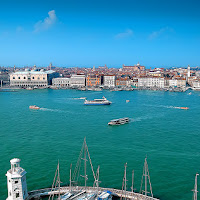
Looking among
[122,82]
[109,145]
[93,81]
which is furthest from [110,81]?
[109,145]

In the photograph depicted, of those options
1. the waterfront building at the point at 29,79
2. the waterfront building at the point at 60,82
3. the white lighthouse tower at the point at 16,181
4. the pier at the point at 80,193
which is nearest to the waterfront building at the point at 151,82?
the waterfront building at the point at 60,82

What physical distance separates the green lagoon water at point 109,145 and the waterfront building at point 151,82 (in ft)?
64.8

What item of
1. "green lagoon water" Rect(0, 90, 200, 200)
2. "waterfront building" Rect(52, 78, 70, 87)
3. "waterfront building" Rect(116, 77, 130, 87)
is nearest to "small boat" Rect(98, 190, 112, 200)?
"green lagoon water" Rect(0, 90, 200, 200)

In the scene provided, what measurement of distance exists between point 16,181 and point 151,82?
3268 cm

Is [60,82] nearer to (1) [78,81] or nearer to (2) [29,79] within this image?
(1) [78,81]

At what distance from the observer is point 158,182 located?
6.77 metres

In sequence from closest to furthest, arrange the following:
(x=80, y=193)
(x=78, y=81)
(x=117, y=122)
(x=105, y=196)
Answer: (x=105, y=196), (x=80, y=193), (x=117, y=122), (x=78, y=81)

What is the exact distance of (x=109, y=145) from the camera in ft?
31.9

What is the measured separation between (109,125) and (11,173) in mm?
8371

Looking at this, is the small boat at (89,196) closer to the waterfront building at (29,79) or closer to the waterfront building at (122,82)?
the waterfront building at (122,82)

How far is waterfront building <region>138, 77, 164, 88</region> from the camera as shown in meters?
36.0

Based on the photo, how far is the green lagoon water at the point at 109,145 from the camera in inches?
274

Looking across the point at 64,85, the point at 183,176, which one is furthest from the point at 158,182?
the point at 64,85

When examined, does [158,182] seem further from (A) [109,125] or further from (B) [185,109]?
(B) [185,109]
